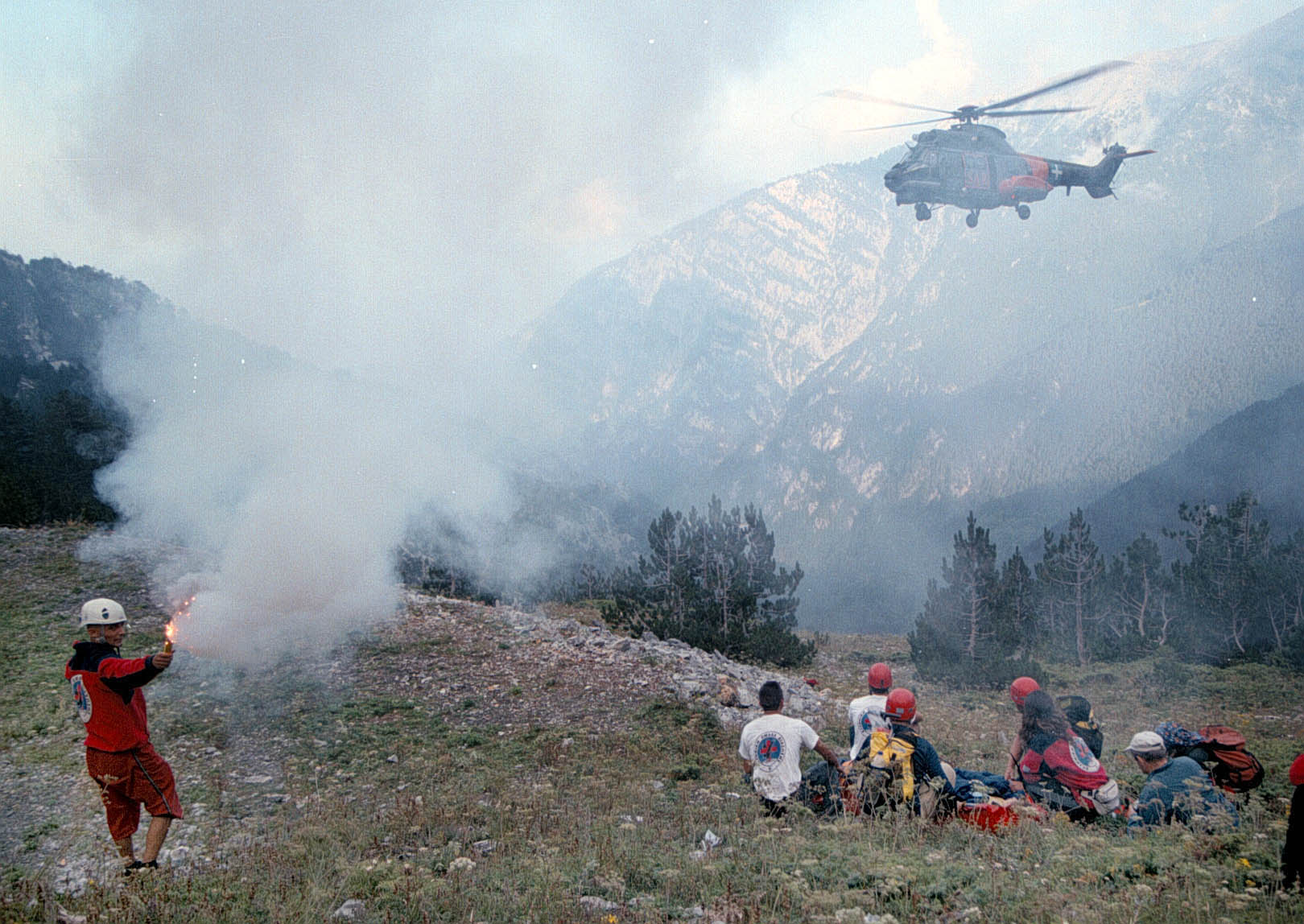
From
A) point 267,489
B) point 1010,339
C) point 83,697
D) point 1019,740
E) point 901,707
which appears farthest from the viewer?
point 1010,339

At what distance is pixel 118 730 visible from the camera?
6.05 metres

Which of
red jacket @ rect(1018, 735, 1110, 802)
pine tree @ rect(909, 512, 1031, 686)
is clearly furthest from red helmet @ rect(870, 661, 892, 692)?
pine tree @ rect(909, 512, 1031, 686)

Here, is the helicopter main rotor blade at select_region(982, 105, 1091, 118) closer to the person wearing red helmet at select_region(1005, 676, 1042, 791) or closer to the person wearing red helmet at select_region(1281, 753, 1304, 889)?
the person wearing red helmet at select_region(1005, 676, 1042, 791)

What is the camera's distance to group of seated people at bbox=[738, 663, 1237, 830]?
6.79 m

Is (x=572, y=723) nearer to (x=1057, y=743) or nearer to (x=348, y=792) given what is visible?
(x=348, y=792)

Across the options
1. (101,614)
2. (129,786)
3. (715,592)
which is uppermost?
(101,614)

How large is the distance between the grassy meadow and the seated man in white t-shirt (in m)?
0.21

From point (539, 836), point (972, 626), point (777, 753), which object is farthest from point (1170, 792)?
point (972, 626)

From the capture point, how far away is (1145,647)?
110 feet

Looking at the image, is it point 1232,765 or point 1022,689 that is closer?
point 1232,765

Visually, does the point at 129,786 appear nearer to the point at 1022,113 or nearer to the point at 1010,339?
the point at 1022,113

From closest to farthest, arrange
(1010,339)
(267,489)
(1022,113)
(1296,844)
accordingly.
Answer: (1296,844) < (267,489) < (1022,113) < (1010,339)

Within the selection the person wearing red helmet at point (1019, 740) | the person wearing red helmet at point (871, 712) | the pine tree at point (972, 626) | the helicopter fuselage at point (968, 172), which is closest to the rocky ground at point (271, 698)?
the person wearing red helmet at point (871, 712)

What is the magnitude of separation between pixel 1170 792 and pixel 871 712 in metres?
2.43
